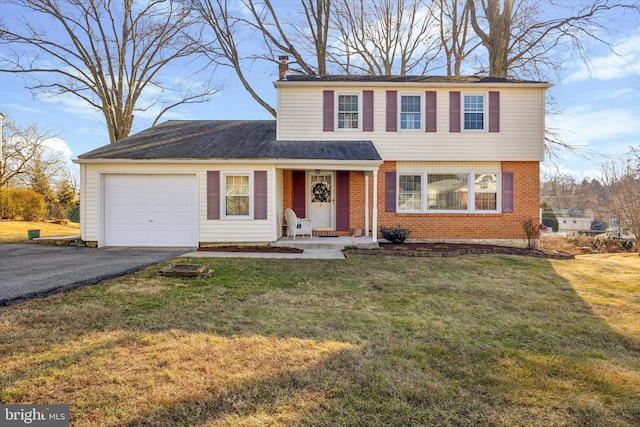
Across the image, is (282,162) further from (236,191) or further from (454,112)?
(454,112)

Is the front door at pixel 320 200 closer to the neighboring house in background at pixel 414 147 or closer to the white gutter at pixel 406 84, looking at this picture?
the neighboring house in background at pixel 414 147

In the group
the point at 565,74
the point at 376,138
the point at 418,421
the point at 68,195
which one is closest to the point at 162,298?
the point at 418,421

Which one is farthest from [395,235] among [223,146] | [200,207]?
[223,146]

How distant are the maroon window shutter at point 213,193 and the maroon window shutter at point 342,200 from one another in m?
4.13

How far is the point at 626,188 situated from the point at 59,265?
61.3 ft

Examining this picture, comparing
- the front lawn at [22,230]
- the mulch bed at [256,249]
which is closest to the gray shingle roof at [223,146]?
the mulch bed at [256,249]

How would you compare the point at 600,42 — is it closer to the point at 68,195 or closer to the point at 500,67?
the point at 500,67

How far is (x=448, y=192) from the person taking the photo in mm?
11695

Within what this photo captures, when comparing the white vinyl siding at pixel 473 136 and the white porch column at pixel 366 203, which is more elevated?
the white vinyl siding at pixel 473 136

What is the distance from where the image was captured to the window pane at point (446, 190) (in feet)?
38.3

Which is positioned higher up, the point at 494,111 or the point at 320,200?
the point at 494,111

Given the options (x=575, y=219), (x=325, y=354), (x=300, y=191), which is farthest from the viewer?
(x=575, y=219)

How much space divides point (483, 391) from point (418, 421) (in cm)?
72

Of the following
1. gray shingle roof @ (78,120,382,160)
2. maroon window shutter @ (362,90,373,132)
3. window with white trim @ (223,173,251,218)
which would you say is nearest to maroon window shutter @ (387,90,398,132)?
maroon window shutter @ (362,90,373,132)
